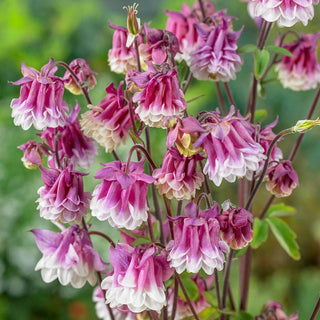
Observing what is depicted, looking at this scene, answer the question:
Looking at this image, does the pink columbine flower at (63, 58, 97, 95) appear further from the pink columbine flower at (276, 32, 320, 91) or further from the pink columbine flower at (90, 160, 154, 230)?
the pink columbine flower at (276, 32, 320, 91)

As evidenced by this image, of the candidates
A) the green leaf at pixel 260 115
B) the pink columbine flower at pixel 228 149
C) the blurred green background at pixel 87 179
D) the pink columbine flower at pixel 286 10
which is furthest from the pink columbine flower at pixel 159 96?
the blurred green background at pixel 87 179

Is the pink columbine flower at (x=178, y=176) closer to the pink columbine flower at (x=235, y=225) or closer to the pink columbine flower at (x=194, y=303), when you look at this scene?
the pink columbine flower at (x=235, y=225)

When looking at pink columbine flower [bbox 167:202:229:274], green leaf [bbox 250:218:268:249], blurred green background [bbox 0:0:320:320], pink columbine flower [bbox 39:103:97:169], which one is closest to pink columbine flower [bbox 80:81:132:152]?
pink columbine flower [bbox 39:103:97:169]

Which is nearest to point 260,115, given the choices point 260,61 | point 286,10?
point 260,61

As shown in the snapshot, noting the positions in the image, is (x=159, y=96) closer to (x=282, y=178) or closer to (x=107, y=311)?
(x=282, y=178)

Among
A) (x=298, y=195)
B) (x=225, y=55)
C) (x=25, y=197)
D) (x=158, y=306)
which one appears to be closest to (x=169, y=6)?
(x=298, y=195)

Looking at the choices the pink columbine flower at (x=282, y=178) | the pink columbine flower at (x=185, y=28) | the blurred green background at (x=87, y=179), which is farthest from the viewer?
the blurred green background at (x=87, y=179)
